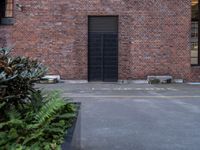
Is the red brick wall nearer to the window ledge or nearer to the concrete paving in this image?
the window ledge

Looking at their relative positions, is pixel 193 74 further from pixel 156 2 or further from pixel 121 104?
pixel 121 104

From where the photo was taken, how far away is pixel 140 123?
27.4ft

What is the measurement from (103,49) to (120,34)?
4.20 ft

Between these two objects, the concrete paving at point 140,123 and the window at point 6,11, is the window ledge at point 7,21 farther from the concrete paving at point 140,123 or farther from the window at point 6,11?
the concrete paving at point 140,123

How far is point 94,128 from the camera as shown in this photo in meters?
7.69

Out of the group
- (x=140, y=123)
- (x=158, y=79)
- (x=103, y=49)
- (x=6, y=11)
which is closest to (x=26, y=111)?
(x=140, y=123)

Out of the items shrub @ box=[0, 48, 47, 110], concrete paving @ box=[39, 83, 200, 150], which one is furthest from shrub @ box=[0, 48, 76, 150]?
concrete paving @ box=[39, 83, 200, 150]

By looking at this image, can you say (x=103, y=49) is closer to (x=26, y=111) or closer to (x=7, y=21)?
(x=7, y=21)

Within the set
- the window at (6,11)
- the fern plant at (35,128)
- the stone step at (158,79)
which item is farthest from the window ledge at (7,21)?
the fern plant at (35,128)

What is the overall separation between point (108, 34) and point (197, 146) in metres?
14.9

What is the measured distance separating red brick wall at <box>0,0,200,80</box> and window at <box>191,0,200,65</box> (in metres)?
1.40

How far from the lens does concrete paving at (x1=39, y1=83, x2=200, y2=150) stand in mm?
6273

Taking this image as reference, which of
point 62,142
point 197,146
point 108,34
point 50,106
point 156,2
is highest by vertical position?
point 156,2

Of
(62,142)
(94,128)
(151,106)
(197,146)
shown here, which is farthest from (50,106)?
(151,106)
